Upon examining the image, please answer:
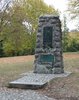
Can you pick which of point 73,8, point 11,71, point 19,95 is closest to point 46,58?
point 11,71

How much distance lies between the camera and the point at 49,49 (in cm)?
1702

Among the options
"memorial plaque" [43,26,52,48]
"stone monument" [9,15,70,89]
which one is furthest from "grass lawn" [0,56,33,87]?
"memorial plaque" [43,26,52,48]

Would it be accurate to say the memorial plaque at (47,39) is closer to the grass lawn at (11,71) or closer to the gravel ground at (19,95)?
the grass lawn at (11,71)

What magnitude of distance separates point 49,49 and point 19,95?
6.16 meters

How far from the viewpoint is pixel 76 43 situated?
49.1 metres

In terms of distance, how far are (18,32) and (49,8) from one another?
25.4 metres

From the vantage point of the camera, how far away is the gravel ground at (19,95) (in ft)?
35.1

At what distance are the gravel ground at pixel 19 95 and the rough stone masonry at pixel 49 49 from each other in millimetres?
5000

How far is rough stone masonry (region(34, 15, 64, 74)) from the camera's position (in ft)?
55.7

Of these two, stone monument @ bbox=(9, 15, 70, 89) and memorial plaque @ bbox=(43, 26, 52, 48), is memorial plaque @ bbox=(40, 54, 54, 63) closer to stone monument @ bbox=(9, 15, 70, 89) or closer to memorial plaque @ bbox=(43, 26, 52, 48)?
stone monument @ bbox=(9, 15, 70, 89)

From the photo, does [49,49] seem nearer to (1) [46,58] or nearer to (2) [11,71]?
(1) [46,58]

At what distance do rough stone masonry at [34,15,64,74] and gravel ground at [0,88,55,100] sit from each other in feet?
16.4

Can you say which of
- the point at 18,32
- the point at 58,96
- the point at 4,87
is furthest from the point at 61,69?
the point at 18,32

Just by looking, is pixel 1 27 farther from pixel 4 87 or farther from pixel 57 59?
pixel 4 87
